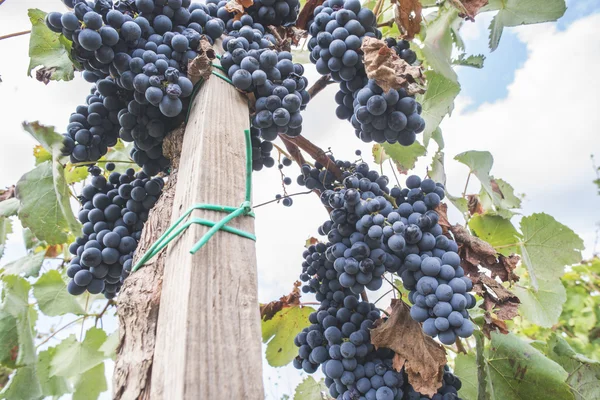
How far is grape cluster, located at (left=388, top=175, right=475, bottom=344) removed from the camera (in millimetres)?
915

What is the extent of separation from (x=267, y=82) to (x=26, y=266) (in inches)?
53.7

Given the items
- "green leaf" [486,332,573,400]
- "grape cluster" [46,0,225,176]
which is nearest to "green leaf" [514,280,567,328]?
"green leaf" [486,332,573,400]

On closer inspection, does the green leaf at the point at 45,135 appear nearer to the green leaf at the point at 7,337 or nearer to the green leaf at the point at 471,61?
the green leaf at the point at 7,337

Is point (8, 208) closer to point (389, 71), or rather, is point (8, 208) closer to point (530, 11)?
point (389, 71)

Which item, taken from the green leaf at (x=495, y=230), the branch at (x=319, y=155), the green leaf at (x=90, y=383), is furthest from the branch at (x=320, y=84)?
the green leaf at (x=90, y=383)

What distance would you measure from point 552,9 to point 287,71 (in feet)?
3.04

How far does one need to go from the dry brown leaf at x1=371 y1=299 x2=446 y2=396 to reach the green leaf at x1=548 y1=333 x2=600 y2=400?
69cm

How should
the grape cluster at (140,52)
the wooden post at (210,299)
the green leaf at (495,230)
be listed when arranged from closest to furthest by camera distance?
the wooden post at (210,299), the grape cluster at (140,52), the green leaf at (495,230)

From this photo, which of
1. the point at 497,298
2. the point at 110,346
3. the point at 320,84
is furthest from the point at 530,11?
the point at 110,346

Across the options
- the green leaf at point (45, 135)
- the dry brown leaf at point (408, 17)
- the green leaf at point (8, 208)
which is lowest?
the green leaf at point (45, 135)

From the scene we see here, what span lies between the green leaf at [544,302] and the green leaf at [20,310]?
178 cm

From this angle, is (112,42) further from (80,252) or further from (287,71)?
(80,252)

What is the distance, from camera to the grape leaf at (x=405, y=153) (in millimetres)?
1562

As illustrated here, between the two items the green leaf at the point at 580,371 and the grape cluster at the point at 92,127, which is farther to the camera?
the green leaf at the point at 580,371
